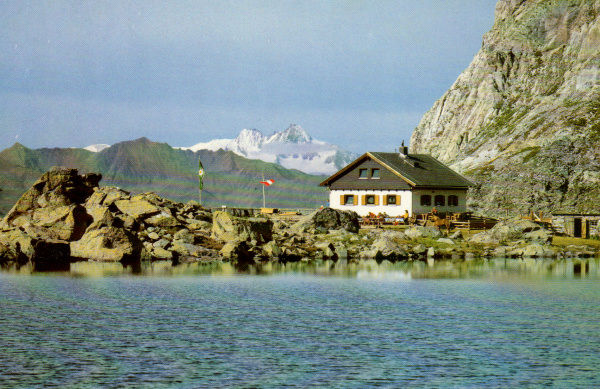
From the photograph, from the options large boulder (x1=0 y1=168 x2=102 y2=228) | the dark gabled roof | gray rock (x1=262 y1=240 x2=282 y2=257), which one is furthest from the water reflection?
the dark gabled roof

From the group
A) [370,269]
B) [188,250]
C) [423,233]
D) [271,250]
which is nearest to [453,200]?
[423,233]

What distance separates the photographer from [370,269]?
54.2m

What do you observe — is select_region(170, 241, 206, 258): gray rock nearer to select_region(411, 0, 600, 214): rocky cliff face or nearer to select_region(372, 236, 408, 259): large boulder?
select_region(372, 236, 408, 259): large boulder

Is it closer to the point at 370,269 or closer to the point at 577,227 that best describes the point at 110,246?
the point at 370,269

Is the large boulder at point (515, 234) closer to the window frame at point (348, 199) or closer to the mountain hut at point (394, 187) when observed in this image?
the mountain hut at point (394, 187)

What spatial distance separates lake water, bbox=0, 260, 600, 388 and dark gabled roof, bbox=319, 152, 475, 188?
133ft

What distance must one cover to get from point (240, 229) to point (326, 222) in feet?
42.6

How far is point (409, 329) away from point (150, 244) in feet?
122

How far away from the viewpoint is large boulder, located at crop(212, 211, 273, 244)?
65.6 meters

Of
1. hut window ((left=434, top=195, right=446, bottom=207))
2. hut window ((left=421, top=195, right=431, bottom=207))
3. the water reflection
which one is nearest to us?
the water reflection

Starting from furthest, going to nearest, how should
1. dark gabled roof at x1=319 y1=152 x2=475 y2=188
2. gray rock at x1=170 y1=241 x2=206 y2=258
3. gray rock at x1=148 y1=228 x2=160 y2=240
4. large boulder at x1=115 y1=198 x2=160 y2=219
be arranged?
dark gabled roof at x1=319 y1=152 x2=475 y2=188
large boulder at x1=115 y1=198 x2=160 y2=219
gray rock at x1=148 y1=228 x2=160 y2=240
gray rock at x1=170 y1=241 x2=206 y2=258

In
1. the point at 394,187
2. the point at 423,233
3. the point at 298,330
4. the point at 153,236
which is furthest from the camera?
the point at 394,187

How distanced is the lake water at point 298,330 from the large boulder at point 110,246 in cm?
933

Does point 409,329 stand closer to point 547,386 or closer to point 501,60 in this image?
point 547,386
